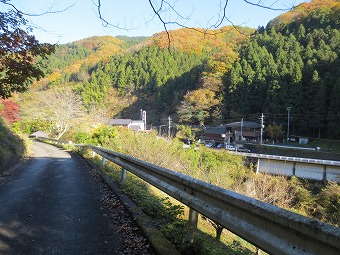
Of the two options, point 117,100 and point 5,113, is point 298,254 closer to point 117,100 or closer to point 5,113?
point 5,113

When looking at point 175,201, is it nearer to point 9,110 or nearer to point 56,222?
point 56,222

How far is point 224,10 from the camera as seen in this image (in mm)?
2629

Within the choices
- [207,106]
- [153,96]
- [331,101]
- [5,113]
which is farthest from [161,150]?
[153,96]

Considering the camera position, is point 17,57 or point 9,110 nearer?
point 17,57

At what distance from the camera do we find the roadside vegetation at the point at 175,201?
11.7 feet

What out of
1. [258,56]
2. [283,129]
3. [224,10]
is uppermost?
[258,56]

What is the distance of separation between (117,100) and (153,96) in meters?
15.1

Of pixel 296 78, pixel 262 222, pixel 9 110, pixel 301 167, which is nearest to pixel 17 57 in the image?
pixel 262 222

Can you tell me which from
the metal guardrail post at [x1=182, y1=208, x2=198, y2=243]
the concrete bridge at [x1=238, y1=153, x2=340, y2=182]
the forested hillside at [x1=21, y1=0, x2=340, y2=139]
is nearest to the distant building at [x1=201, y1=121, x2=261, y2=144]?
the forested hillside at [x1=21, y1=0, x2=340, y2=139]

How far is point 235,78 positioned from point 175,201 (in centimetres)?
6124

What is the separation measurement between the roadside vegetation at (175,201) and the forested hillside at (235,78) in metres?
10.7

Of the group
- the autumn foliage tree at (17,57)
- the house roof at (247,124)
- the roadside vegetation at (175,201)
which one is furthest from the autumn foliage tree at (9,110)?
the house roof at (247,124)

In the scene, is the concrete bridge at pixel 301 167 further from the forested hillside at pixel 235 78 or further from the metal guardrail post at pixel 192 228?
the metal guardrail post at pixel 192 228

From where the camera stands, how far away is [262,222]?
1.84 metres
